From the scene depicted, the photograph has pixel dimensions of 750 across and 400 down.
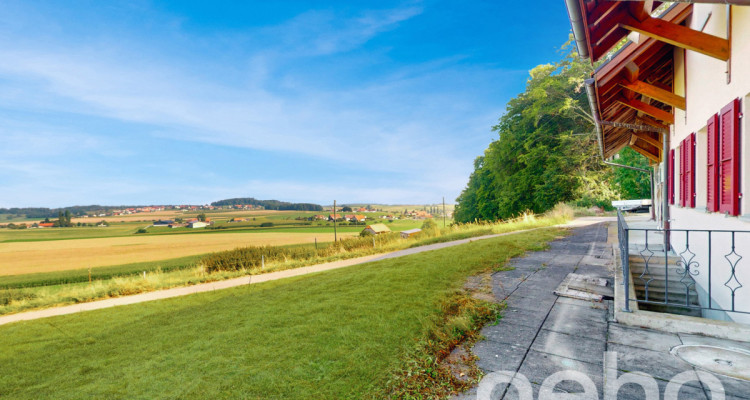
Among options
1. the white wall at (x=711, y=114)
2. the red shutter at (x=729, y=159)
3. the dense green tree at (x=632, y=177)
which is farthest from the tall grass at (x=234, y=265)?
the red shutter at (x=729, y=159)

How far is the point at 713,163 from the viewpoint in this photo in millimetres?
4043

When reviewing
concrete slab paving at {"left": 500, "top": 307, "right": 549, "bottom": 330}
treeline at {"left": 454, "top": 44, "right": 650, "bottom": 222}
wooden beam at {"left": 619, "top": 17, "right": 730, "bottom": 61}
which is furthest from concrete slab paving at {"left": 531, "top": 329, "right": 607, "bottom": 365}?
treeline at {"left": 454, "top": 44, "right": 650, "bottom": 222}

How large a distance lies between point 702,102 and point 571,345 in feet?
14.6

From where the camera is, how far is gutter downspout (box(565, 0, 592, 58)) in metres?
3.08

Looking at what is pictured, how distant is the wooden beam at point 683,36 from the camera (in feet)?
12.0

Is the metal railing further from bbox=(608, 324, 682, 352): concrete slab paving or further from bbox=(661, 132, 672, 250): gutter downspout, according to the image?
bbox=(661, 132, 672, 250): gutter downspout

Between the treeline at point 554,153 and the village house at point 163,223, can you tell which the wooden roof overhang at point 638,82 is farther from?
the village house at point 163,223

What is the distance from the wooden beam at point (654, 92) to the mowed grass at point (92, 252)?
2717 cm

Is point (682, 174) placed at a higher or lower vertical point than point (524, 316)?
higher

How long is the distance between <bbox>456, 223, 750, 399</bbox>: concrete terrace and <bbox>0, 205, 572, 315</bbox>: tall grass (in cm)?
1268

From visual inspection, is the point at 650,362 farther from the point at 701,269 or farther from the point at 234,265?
the point at 234,265

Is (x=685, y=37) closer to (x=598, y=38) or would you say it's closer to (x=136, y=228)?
(x=598, y=38)

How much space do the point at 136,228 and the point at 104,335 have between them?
66495 mm

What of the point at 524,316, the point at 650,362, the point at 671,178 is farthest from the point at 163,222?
the point at 650,362
